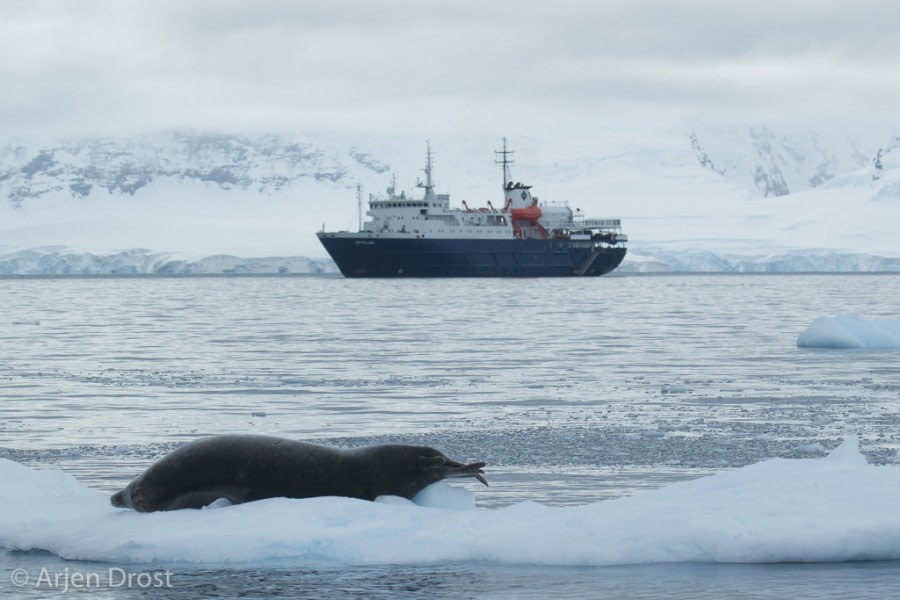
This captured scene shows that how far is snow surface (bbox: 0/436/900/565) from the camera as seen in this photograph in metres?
7.21

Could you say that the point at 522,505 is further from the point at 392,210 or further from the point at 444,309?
the point at 392,210

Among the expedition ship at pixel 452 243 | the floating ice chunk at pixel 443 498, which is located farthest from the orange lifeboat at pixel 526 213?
the floating ice chunk at pixel 443 498

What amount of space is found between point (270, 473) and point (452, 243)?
81.4 meters

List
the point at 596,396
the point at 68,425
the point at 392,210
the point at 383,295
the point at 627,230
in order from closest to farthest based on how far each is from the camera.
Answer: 1. the point at 68,425
2. the point at 596,396
3. the point at 383,295
4. the point at 392,210
5. the point at 627,230

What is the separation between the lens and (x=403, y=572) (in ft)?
23.0

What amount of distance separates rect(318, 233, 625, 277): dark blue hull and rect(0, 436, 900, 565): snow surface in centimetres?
7983

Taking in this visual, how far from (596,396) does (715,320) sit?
867 inches

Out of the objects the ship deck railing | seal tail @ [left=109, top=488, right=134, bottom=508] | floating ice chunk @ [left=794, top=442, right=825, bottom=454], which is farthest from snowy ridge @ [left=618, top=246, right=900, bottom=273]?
seal tail @ [left=109, top=488, right=134, bottom=508]

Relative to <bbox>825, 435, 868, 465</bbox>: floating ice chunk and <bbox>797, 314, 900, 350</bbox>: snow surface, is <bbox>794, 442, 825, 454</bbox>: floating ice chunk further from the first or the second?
<bbox>797, 314, 900, 350</bbox>: snow surface

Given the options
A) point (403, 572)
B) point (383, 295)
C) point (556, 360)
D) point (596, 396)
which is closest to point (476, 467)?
point (403, 572)

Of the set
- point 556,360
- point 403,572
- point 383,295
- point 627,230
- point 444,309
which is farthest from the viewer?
point 627,230

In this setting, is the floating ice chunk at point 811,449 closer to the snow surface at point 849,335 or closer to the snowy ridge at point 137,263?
the snow surface at point 849,335

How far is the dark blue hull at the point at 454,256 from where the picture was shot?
88312 millimetres

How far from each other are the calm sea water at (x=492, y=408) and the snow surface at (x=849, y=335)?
87 cm
